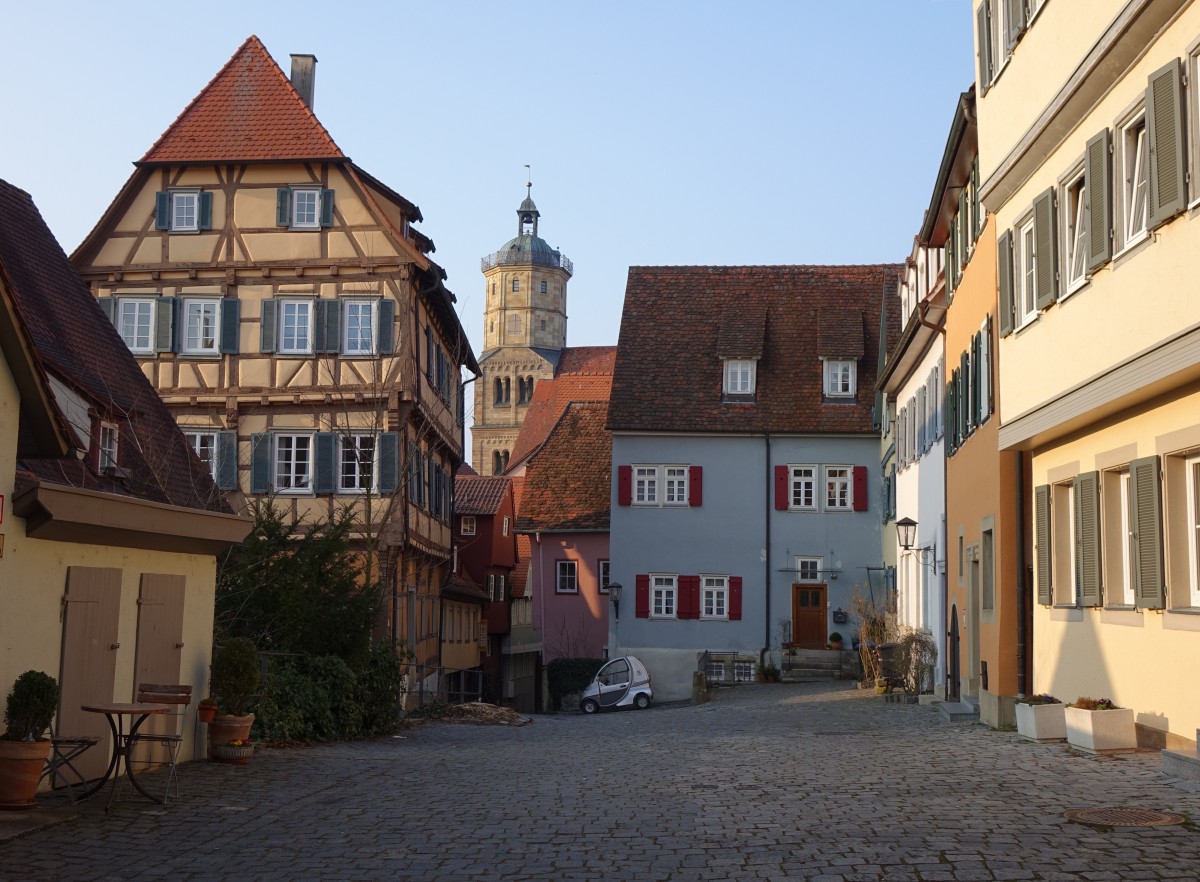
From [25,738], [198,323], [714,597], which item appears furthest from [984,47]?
[714,597]

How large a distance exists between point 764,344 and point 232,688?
27.6 m

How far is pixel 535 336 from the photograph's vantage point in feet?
388

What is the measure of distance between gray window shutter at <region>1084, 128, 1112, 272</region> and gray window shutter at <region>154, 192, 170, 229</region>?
22.3 m

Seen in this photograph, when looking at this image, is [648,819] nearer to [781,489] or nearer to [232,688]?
[232,688]

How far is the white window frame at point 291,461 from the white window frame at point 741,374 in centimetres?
1344

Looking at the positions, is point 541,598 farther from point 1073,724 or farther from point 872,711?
point 1073,724

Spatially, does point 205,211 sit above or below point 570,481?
above

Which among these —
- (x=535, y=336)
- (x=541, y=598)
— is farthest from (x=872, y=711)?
(x=535, y=336)

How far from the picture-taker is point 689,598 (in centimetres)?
3862

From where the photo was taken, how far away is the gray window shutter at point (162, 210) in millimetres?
30984

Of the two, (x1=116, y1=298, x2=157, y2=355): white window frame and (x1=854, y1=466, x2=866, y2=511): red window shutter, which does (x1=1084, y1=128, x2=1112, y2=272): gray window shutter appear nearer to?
(x1=116, y1=298, x2=157, y2=355): white window frame

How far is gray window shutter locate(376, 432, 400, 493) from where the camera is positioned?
98.1 feet

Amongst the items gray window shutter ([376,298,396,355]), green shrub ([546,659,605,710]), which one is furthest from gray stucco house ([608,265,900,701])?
gray window shutter ([376,298,396,355])

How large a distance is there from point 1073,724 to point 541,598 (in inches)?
1221
